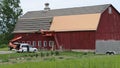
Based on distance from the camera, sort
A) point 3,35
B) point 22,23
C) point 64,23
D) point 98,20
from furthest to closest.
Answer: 1. point 3,35
2. point 22,23
3. point 64,23
4. point 98,20

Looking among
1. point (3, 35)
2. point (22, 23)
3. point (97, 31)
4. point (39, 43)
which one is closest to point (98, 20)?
point (97, 31)

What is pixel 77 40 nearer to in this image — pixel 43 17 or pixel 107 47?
pixel 107 47

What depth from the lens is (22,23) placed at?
70.3 meters

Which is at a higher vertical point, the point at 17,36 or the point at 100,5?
the point at 100,5

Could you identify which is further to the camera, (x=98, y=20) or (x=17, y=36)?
(x=17, y=36)

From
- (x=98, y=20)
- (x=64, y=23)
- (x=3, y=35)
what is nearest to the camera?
(x=98, y=20)

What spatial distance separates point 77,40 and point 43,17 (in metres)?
9.99

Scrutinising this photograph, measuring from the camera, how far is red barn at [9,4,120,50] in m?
Answer: 58.7

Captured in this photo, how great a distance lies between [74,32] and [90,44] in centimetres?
352

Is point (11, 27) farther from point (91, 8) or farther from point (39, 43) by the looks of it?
point (91, 8)

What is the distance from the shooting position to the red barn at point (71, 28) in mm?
58719

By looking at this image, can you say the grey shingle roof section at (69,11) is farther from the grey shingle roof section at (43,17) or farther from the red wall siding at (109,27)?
the red wall siding at (109,27)

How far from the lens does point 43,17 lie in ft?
221

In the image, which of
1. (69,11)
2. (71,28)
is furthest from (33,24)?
(71,28)
